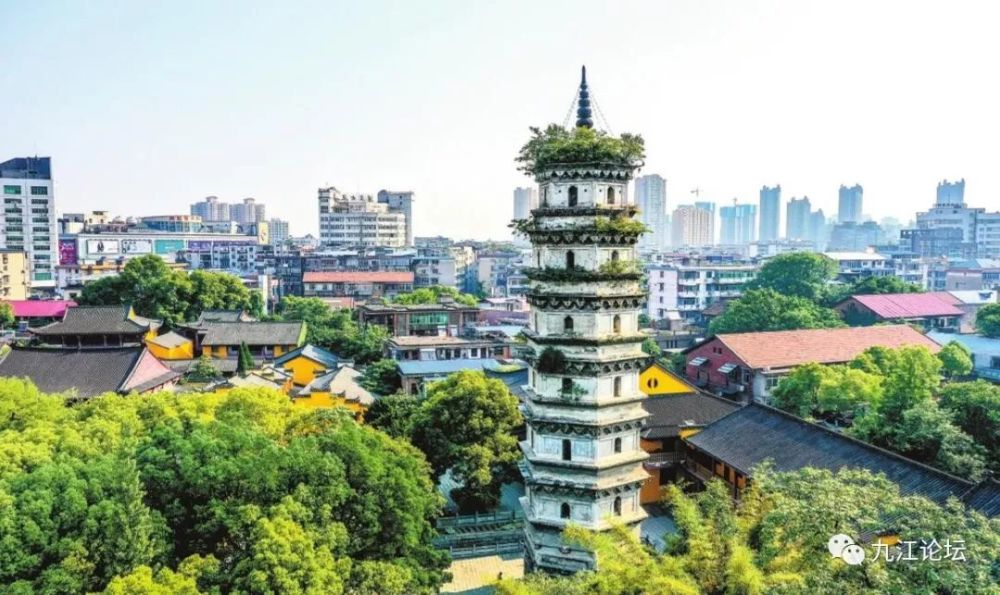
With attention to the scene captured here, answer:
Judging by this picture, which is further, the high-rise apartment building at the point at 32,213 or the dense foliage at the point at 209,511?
the high-rise apartment building at the point at 32,213

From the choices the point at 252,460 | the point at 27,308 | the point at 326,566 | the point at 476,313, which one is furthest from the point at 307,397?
the point at 27,308

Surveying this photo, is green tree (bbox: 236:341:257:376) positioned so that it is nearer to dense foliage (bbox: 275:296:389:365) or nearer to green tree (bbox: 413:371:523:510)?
dense foliage (bbox: 275:296:389:365)

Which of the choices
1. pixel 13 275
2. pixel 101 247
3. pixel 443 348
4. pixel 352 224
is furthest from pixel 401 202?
pixel 443 348

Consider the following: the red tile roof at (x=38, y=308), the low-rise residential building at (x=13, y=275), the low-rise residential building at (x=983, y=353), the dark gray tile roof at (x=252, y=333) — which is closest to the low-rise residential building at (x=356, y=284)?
the red tile roof at (x=38, y=308)

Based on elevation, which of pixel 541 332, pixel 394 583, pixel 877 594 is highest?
pixel 541 332

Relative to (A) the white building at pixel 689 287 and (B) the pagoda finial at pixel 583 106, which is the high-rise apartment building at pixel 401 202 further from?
(B) the pagoda finial at pixel 583 106

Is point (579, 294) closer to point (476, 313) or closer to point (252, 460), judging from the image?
point (252, 460)

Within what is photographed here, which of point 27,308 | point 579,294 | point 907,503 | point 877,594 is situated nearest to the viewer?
point 877,594
